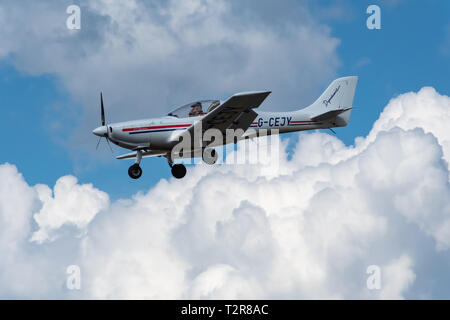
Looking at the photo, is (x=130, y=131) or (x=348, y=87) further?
(x=348, y=87)

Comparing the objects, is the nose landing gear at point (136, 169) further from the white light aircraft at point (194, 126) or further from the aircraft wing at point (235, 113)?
the aircraft wing at point (235, 113)

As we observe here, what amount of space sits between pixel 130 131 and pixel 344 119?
9.73 m

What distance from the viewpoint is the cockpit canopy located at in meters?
25.3


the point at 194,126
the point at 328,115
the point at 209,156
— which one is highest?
the point at 328,115

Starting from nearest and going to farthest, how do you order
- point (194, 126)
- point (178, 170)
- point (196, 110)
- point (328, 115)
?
point (194, 126) → point (196, 110) → point (178, 170) → point (328, 115)

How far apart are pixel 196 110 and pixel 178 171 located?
288cm

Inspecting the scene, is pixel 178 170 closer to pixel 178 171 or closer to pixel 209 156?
pixel 178 171

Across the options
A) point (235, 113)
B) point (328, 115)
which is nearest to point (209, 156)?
point (235, 113)

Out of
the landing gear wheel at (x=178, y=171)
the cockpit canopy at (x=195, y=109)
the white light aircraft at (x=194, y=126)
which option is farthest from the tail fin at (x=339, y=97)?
the landing gear wheel at (x=178, y=171)

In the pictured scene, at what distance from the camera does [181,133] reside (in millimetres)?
24984

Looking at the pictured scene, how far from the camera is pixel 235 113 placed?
24.1 m

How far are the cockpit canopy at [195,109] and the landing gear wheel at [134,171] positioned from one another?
236 cm
